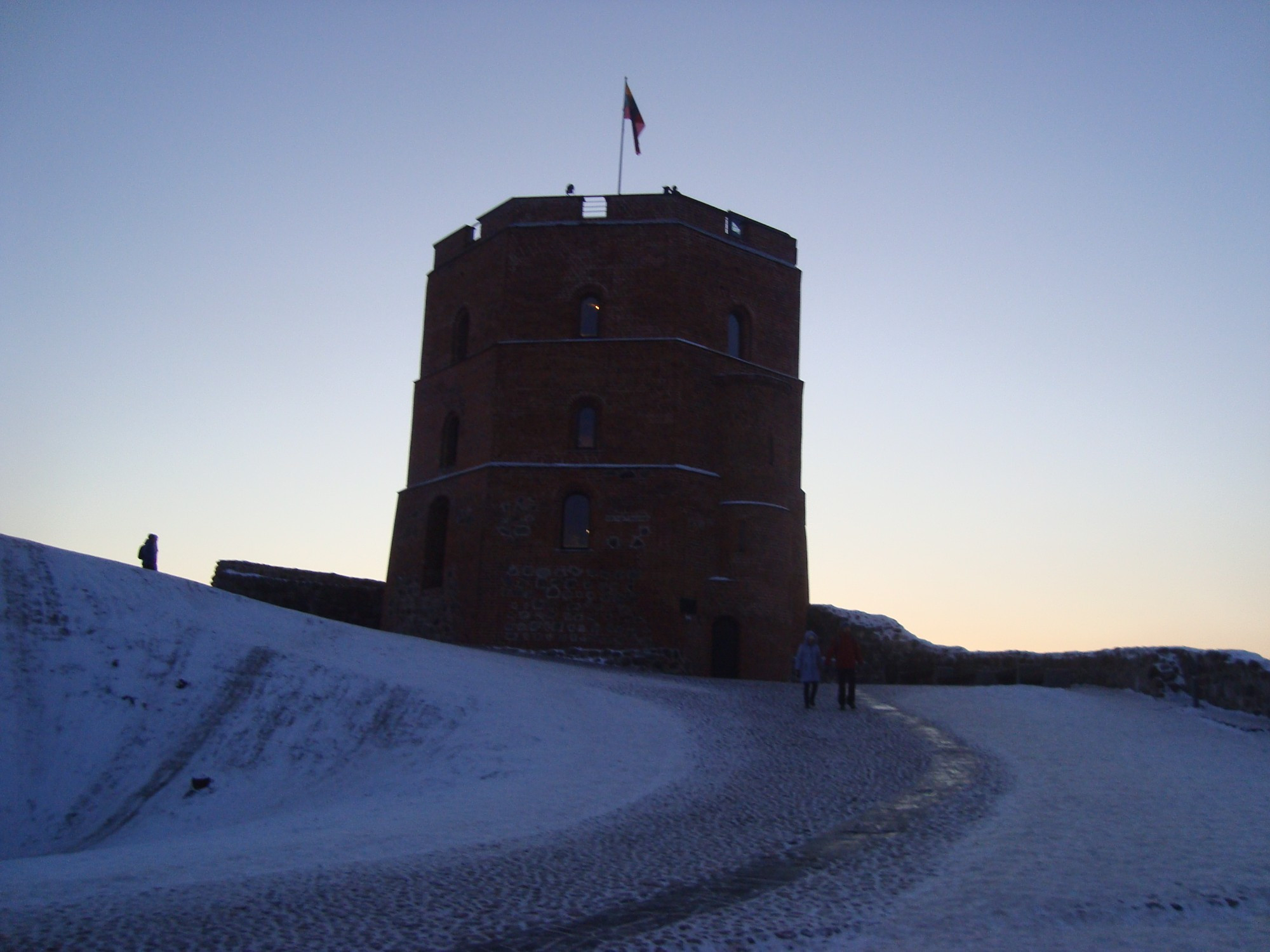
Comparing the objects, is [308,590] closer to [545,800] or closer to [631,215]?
[631,215]

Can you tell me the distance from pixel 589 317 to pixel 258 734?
45.6 ft

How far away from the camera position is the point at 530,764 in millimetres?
11047

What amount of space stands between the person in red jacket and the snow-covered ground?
472mm

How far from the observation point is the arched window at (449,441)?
25250mm

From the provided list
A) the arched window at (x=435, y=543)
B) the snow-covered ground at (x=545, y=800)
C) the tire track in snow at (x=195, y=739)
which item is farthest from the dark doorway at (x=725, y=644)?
the tire track in snow at (x=195, y=739)

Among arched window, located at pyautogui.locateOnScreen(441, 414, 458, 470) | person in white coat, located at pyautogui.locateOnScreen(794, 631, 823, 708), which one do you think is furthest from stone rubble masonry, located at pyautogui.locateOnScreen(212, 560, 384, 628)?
person in white coat, located at pyautogui.locateOnScreen(794, 631, 823, 708)

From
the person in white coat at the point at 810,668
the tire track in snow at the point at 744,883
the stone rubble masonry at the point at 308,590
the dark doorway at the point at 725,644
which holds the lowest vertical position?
the tire track in snow at the point at 744,883

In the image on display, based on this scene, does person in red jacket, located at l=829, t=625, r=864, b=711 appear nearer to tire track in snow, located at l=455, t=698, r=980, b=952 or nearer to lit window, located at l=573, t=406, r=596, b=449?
tire track in snow, located at l=455, t=698, r=980, b=952

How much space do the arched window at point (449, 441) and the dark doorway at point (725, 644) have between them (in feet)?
24.1

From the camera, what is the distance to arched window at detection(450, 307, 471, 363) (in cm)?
2602

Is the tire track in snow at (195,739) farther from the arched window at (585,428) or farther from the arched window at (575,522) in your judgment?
the arched window at (585,428)

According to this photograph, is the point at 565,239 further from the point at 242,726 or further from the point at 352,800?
the point at 352,800

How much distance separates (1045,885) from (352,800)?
21.6 ft

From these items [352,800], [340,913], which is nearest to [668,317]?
[352,800]
